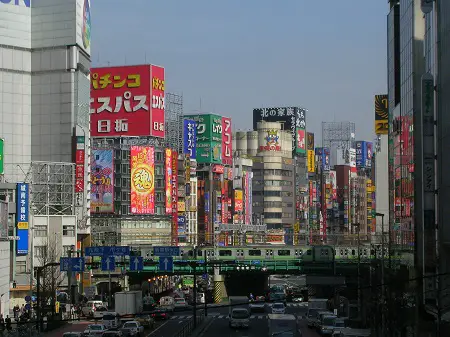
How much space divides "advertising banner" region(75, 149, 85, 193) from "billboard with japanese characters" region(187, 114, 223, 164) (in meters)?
58.7

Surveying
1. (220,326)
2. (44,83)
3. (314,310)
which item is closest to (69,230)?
(44,83)

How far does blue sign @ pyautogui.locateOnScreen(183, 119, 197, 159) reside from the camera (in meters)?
158

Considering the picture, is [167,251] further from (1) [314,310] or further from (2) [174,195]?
(2) [174,195]

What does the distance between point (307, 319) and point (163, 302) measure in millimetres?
25362

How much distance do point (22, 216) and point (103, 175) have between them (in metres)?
41.7

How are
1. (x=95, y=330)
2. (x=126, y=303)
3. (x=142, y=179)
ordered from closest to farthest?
(x=95, y=330)
(x=126, y=303)
(x=142, y=179)

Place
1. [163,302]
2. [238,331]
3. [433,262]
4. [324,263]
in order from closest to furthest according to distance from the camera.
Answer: [433,262]
[238,331]
[163,302]
[324,263]

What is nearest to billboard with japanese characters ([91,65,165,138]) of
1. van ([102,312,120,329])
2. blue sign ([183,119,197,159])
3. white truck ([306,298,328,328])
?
blue sign ([183,119,197,159])

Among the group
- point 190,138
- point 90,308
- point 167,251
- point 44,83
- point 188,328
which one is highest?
point 44,83

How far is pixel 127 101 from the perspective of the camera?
136m

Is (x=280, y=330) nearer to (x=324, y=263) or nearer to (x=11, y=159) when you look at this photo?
(x=324, y=263)

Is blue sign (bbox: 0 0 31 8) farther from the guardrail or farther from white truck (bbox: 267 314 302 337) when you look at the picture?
white truck (bbox: 267 314 302 337)

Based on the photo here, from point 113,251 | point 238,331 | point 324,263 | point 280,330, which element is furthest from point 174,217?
point 280,330

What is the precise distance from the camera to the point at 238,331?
2714 inches
